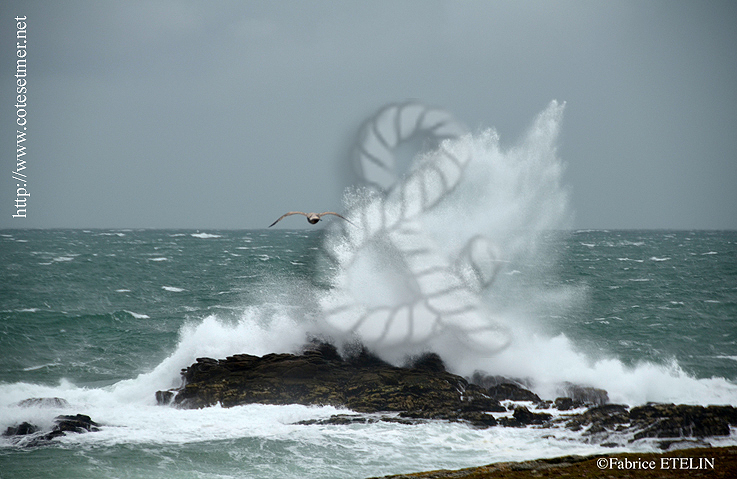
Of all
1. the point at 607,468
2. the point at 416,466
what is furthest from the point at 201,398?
the point at 607,468

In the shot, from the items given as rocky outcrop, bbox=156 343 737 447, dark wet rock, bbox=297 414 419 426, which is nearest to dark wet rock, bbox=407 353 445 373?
rocky outcrop, bbox=156 343 737 447

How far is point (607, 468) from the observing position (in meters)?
9.54

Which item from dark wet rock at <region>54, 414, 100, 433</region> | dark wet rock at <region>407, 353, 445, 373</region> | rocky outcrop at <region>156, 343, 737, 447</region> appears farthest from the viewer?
dark wet rock at <region>407, 353, 445, 373</region>

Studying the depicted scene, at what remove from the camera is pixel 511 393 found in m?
17.7

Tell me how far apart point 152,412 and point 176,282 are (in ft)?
92.9

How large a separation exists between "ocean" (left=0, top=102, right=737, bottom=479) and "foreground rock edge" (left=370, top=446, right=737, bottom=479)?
3.14 m

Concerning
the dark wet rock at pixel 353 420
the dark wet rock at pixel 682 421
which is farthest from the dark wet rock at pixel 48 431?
the dark wet rock at pixel 682 421

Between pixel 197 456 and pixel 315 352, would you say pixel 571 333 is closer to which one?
pixel 315 352

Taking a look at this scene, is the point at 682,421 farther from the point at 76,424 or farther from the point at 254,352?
the point at 76,424

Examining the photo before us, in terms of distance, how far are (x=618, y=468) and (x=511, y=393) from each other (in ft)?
26.8

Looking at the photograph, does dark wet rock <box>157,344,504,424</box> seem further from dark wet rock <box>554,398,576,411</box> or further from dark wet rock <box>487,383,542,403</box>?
dark wet rock <box>554,398,576,411</box>

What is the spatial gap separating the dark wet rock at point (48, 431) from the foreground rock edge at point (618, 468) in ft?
31.6

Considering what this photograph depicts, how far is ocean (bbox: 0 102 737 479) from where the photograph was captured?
541 inches

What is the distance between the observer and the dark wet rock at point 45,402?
16516 mm
